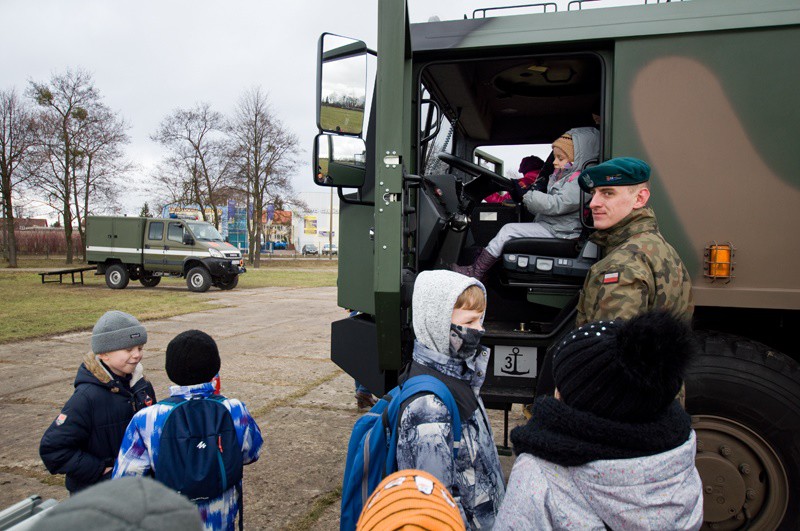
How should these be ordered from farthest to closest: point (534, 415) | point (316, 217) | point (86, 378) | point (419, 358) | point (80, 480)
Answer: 1. point (316, 217)
2. point (86, 378)
3. point (80, 480)
4. point (419, 358)
5. point (534, 415)

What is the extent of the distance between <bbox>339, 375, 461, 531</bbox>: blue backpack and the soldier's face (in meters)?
1.35

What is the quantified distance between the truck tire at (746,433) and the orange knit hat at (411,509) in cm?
202

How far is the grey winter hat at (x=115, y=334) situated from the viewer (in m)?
2.33

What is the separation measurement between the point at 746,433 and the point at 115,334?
9.25 feet

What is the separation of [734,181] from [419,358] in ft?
6.11

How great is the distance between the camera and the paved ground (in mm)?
3348

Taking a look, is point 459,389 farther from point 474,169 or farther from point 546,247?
point 474,169

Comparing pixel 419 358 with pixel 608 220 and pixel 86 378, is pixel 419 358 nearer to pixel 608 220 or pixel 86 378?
pixel 608 220

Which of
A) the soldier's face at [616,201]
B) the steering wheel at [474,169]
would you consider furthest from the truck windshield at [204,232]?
the soldier's face at [616,201]

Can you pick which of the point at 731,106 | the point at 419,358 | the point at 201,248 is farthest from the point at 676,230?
the point at 201,248

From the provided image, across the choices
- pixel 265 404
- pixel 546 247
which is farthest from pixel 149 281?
pixel 546 247

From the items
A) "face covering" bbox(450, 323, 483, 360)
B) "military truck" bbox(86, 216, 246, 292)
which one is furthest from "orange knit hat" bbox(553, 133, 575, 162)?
"military truck" bbox(86, 216, 246, 292)

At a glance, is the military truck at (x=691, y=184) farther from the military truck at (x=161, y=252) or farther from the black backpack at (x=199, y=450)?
the military truck at (x=161, y=252)

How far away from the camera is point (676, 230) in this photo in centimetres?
269
